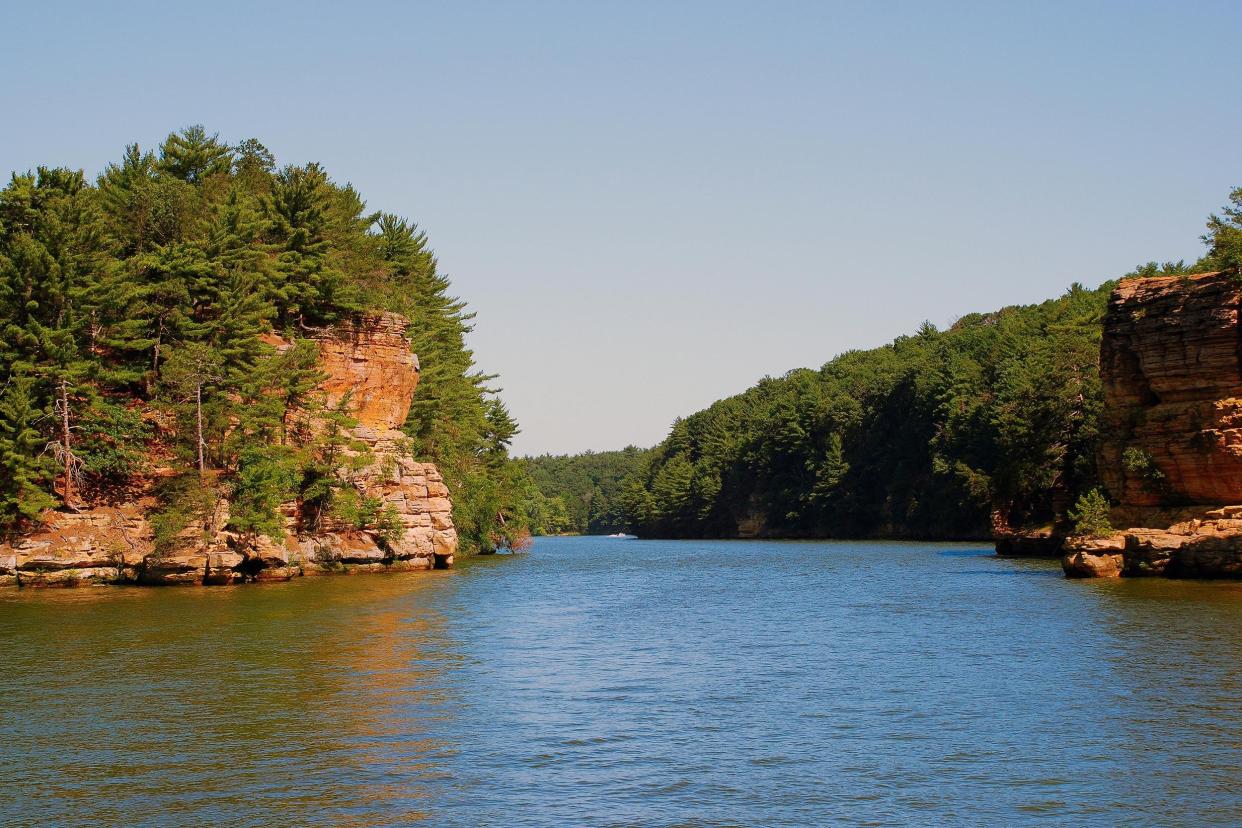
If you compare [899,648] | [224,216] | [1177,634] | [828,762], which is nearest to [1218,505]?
[1177,634]

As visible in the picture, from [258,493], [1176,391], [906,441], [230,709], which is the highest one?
[906,441]

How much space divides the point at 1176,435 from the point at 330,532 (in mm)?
35738

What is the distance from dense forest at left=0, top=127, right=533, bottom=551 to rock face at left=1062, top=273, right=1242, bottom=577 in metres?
32.5

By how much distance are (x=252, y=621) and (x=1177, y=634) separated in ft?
77.7

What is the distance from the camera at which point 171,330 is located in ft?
159

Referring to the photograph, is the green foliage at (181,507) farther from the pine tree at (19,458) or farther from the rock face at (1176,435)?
the rock face at (1176,435)

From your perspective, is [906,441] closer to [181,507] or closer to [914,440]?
[914,440]

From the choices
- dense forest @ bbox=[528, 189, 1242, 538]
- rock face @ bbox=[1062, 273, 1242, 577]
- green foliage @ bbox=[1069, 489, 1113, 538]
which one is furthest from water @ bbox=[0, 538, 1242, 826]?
dense forest @ bbox=[528, 189, 1242, 538]

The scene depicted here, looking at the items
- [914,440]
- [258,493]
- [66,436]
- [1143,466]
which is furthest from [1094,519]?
[914,440]

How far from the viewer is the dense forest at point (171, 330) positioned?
137 feet

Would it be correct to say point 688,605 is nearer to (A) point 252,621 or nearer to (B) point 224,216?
(A) point 252,621

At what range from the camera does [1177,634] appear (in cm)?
2741

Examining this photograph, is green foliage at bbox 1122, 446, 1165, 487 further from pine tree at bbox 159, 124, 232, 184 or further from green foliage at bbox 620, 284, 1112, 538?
pine tree at bbox 159, 124, 232, 184

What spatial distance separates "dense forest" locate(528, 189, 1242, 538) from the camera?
71.2 metres
